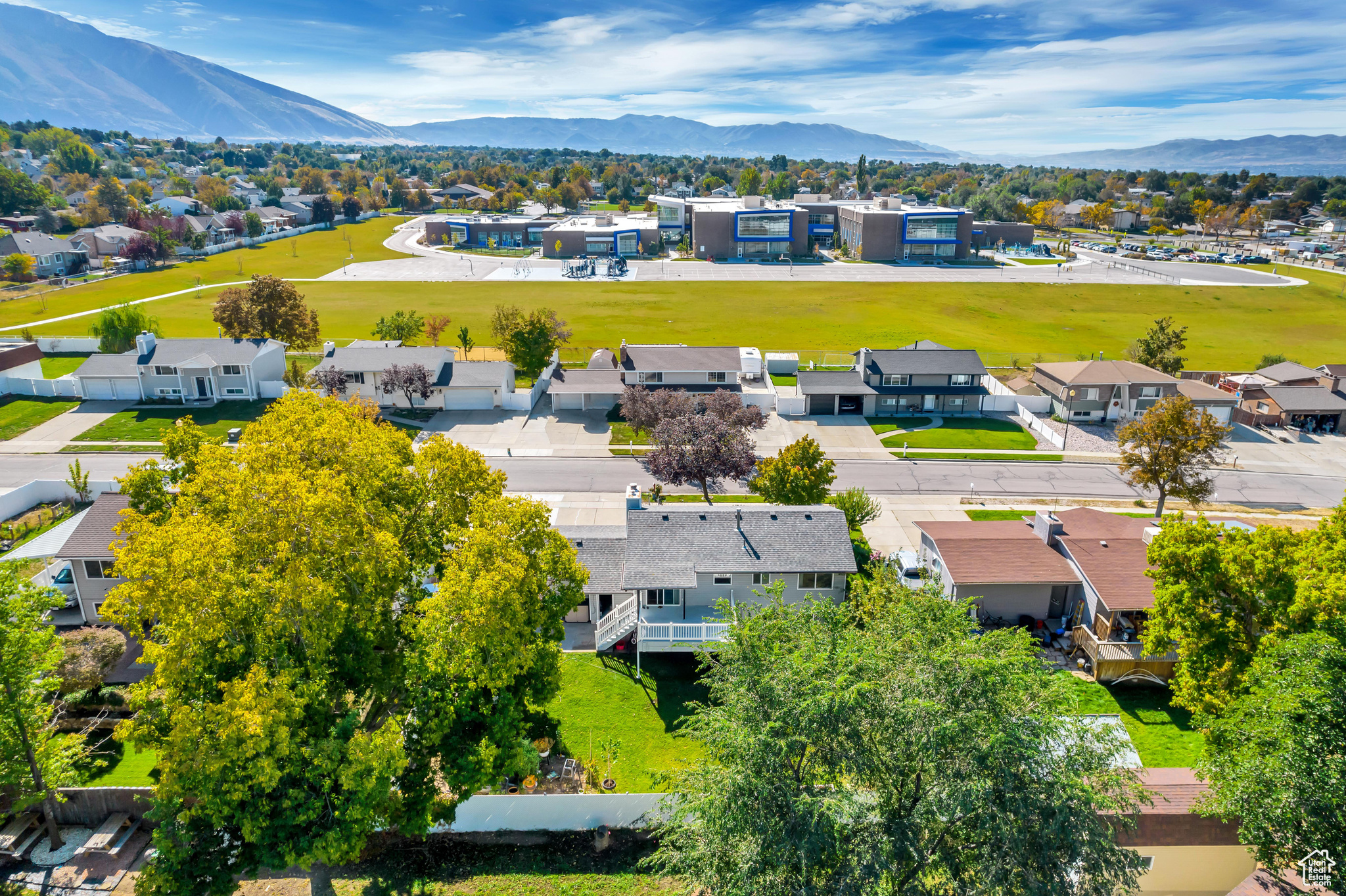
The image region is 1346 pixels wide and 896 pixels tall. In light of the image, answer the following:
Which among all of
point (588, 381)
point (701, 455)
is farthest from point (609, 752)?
point (588, 381)

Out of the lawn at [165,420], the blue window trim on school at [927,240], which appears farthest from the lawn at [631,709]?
the blue window trim on school at [927,240]

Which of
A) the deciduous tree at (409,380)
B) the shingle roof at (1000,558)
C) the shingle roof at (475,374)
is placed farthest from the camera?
the shingle roof at (475,374)

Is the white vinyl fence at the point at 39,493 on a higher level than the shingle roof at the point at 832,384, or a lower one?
lower

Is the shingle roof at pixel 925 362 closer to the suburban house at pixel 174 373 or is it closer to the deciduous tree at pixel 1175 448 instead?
the deciduous tree at pixel 1175 448

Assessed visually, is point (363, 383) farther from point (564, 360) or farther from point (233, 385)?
point (564, 360)

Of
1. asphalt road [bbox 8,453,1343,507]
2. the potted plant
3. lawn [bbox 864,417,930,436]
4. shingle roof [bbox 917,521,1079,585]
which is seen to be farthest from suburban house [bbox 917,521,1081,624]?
lawn [bbox 864,417,930,436]

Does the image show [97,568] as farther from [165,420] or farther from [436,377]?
[436,377]

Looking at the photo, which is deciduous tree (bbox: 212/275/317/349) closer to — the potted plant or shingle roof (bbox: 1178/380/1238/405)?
the potted plant

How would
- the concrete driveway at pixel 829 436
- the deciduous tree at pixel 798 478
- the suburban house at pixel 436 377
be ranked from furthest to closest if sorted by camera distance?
the suburban house at pixel 436 377
the concrete driveway at pixel 829 436
the deciduous tree at pixel 798 478
